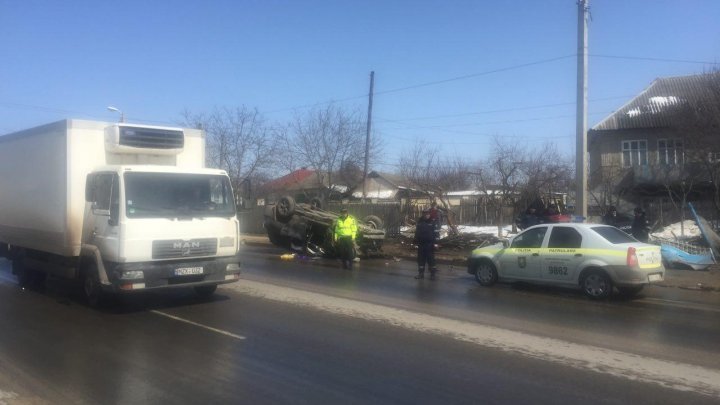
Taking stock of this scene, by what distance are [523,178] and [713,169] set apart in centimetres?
845

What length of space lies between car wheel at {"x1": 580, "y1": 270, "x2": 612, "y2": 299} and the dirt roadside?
3.24m

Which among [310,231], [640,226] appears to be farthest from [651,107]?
[310,231]

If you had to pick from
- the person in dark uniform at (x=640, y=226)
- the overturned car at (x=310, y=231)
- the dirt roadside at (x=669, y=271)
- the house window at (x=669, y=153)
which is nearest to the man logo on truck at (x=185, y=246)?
the overturned car at (x=310, y=231)

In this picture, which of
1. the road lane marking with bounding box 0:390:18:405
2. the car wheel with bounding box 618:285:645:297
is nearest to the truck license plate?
the road lane marking with bounding box 0:390:18:405

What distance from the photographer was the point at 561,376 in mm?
5969

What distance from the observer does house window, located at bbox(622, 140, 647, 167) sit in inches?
1316

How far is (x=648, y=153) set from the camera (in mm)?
33062

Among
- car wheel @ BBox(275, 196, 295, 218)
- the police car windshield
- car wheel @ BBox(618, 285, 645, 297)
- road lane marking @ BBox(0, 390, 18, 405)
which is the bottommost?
road lane marking @ BBox(0, 390, 18, 405)

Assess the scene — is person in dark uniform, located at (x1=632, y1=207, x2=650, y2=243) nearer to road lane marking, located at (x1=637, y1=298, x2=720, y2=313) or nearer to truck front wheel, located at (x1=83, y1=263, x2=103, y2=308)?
road lane marking, located at (x1=637, y1=298, x2=720, y2=313)

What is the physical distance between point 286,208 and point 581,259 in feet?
37.1

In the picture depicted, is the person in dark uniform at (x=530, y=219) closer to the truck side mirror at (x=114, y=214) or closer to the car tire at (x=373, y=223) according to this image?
the car tire at (x=373, y=223)

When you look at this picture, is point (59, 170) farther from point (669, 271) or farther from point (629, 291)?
point (669, 271)

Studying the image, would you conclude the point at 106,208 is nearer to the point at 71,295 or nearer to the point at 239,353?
the point at 71,295

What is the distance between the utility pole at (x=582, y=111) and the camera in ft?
51.5
